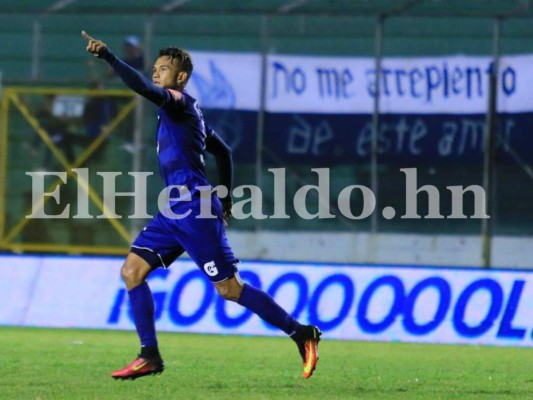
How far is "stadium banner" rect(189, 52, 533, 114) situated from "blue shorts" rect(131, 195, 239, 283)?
5982 millimetres

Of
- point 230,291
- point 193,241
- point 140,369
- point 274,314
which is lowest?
point 140,369

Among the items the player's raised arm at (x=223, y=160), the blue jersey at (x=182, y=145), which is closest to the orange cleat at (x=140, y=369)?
the blue jersey at (x=182, y=145)

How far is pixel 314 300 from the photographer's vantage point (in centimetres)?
1313

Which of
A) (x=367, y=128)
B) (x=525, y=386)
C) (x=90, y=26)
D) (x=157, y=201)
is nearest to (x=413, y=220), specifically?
(x=367, y=128)

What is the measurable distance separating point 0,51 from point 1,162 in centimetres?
128

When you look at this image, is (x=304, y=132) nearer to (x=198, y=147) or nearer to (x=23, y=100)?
(x=23, y=100)

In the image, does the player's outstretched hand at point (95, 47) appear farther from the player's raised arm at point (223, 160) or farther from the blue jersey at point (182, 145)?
the player's raised arm at point (223, 160)

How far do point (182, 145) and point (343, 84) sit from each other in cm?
620

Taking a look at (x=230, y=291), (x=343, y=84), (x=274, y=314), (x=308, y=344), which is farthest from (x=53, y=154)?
(x=308, y=344)

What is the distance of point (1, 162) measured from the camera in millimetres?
15320

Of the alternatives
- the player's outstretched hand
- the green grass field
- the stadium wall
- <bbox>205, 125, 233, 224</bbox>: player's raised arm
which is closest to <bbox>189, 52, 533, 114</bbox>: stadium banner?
the stadium wall

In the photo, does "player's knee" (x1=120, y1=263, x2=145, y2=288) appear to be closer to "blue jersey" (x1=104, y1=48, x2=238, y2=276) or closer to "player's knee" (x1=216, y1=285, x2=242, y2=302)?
"blue jersey" (x1=104, y1=48, x2=238, y2=276)

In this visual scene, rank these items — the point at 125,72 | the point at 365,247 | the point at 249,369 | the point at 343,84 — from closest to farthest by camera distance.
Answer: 1. the point at 125,72
2. the point at 249,369
3. the point at 365,247
4. the point at 343,84

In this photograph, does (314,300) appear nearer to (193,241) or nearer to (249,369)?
(249,369)
